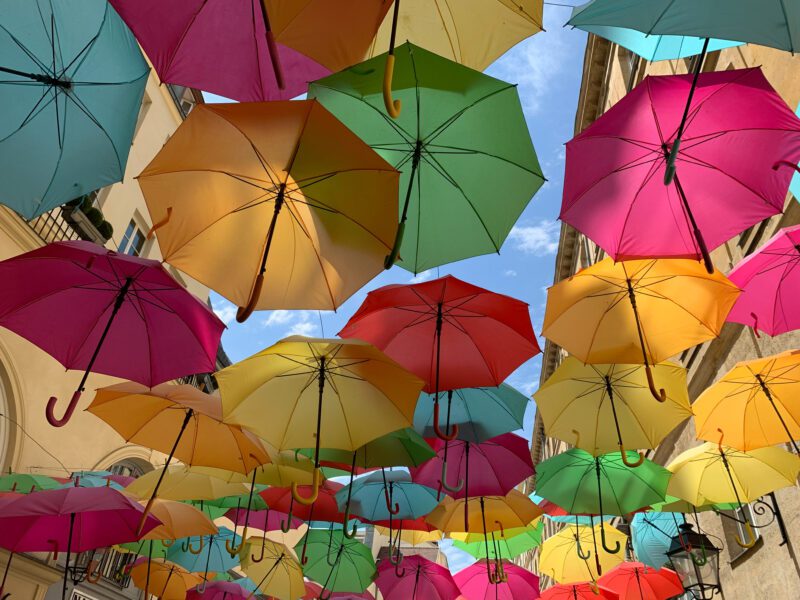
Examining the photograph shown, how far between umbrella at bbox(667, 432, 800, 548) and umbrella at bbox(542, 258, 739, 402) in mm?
1661

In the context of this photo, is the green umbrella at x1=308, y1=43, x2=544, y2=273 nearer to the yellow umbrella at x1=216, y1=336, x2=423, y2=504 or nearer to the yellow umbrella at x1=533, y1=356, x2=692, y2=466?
the yellow umbrella at x1=216, y1=336, x2=423, y2=504

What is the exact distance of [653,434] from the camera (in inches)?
274

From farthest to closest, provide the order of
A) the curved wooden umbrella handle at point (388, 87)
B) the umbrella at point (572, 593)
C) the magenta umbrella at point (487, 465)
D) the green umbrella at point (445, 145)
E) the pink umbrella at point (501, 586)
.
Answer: the pink umbrella at point (501, 586)
the umbrella at point (572, 593)
the magenta umbrella at point (487, 465)
the green umbrella at point (445, 145)
the curved wooden umbrella handle at point (388, 87)

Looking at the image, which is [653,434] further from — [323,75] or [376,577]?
[376,577]

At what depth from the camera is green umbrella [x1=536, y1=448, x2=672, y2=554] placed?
313 inches

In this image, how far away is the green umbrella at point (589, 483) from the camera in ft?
26.1

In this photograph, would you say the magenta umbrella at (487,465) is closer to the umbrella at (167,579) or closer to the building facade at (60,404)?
the building facade at (60,404)

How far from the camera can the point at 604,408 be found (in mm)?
6988

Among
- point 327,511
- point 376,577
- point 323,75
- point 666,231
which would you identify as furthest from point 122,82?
point 376,577

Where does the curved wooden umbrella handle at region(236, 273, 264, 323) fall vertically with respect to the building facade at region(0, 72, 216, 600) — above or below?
Result: below

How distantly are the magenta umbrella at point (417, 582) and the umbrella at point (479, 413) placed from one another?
504 cm

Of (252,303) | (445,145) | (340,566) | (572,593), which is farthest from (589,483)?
(252,303)

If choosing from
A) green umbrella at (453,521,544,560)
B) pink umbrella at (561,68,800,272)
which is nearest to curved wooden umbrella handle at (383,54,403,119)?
pink umbrella at (561,68,800,272)

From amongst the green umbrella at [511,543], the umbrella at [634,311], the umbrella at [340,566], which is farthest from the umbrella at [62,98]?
the umbrella at [340,566]
